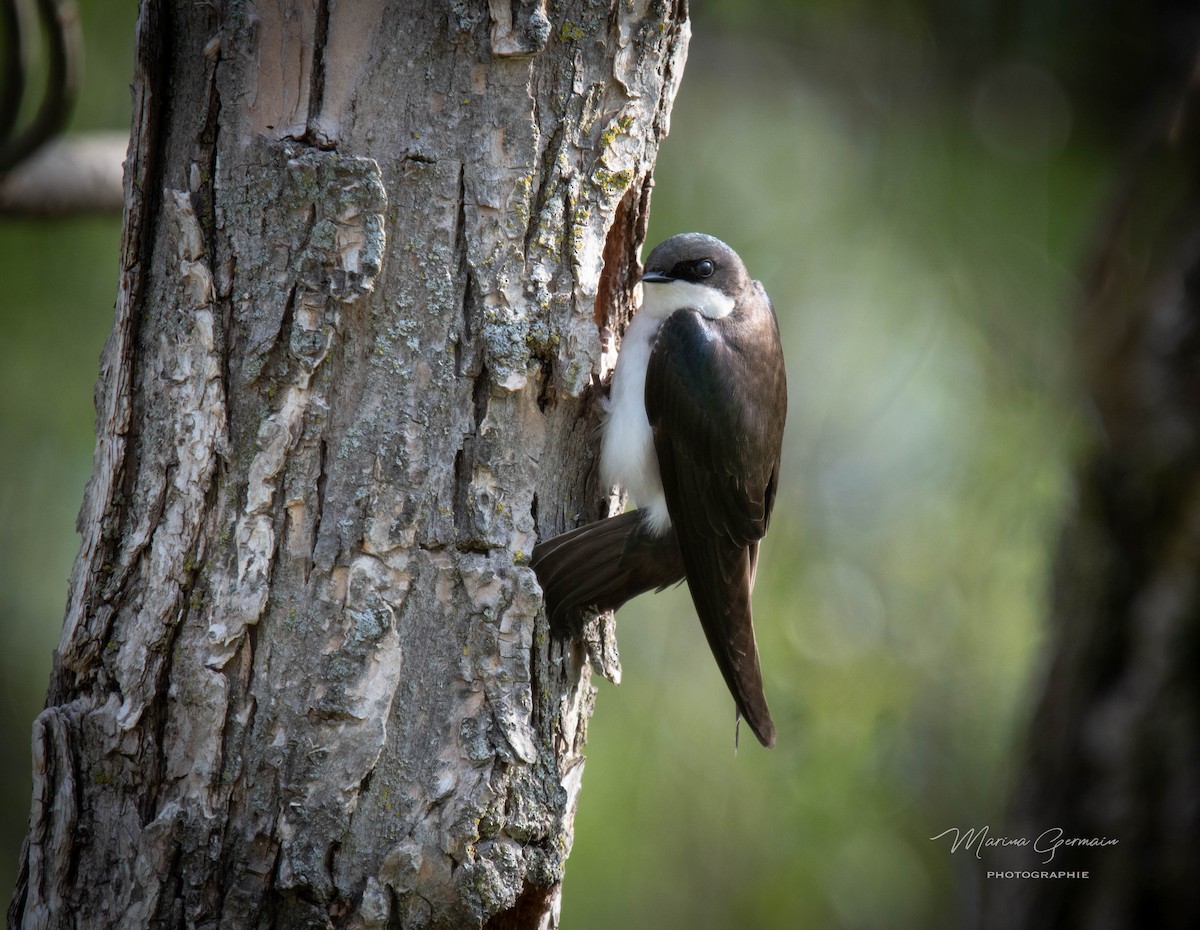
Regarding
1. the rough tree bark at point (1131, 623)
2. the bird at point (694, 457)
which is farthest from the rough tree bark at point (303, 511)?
the rough tree bark at point (1131, 623)

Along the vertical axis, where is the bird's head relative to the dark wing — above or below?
above

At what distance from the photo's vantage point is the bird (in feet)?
7.38

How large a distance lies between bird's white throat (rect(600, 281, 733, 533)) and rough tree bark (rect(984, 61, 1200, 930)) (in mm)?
1100

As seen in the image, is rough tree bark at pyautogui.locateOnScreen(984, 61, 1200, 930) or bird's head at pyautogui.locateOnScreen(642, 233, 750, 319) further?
bird's head at pyautogui.locateOnScreen(642, 233, 750, 319)

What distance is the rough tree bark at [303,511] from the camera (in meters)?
1.77

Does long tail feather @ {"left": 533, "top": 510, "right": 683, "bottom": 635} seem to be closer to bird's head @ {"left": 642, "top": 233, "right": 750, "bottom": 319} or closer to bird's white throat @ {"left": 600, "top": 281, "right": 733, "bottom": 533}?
bird's white throat @ {"left": 600, "top": 281, "right": 733, "bottom": 533}

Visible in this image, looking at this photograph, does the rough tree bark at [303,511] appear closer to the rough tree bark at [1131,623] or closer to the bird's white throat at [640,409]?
the bird's white throat at [640,409]

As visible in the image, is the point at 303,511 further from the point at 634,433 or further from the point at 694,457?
the point at 694,457

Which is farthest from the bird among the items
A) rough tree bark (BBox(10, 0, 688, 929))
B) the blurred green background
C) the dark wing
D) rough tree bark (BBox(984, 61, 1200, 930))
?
the blurred green background

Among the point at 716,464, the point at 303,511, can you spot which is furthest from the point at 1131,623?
the point at 303,511

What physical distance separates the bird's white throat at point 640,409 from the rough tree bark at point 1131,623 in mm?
1100

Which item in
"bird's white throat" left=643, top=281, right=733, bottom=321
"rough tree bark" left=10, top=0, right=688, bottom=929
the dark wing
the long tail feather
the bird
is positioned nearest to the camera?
"rough tree bark" left=10, top=0, right=688, bottom=929

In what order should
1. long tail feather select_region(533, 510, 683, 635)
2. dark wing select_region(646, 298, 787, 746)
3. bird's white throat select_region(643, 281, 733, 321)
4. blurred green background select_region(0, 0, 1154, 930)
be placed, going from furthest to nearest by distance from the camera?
blurred green background select_region(0, 0, 1154, 930) → bird's white throat select_region(643, 281, 733, 321) → dark wing select_region(646, 298, 787, 746) → long tail feather select_region(533, 510, 683, 635)

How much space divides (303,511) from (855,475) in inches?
105
